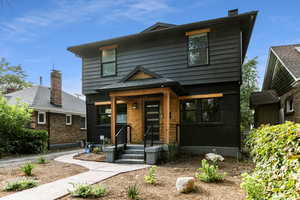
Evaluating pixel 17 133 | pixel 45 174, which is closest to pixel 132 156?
pixel 45 174

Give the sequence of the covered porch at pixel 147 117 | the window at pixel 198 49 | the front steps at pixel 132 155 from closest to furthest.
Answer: the front steps at pixel 132 155
the window at pixel 198 49
the covered porch at pixel 147 117

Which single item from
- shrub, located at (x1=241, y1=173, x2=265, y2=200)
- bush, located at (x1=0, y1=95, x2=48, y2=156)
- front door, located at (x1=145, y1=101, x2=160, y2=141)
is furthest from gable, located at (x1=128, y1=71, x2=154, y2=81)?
shrub, located at (x1=241, y1=173, x2=265, y2=200)

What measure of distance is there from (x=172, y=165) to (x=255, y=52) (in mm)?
17660

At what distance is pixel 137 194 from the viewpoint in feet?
12.2

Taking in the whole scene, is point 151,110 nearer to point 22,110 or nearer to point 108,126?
point 108,126

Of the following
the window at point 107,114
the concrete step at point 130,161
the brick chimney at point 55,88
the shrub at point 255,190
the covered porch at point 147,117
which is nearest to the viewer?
the shrub at point 255,190

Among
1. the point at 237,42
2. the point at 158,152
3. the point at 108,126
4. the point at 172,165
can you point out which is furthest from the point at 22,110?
the point at 237,42

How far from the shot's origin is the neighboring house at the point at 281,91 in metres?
Answer: 9.03

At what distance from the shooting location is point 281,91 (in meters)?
11.2

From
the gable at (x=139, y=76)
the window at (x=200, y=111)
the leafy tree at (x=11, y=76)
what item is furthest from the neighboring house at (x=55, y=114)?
the leafy tree at (x=11, y=76)

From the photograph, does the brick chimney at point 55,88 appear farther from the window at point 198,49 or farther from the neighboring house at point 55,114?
the window at point 198,49

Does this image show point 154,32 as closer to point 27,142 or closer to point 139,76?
point 139,76

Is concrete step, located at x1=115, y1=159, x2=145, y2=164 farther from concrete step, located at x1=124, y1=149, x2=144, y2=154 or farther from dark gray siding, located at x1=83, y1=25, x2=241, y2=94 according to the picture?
dark gray siding, located at x1=83, y1=25, x2=241, y2=94

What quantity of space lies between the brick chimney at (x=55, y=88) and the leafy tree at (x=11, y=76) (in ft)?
52.8
